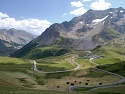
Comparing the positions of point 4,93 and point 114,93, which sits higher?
point 4,93

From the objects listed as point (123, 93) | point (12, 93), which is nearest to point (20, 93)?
point (12, 93)

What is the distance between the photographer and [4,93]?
5216 centimetres

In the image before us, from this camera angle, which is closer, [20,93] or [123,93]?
[20,93]

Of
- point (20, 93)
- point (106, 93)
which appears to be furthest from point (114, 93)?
point (20, 93)

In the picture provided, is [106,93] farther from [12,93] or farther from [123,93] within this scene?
[12,93]

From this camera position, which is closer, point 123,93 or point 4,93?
point 4,93

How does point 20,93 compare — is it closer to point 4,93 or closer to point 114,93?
point 4,93

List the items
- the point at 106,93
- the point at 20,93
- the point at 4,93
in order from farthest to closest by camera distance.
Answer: the point at 106,93
the point at 20,93
the point at 4,93

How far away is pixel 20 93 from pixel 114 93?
171 feet

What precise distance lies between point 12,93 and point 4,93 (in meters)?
2.48

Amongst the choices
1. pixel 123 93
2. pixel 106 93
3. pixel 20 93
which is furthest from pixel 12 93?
pixel 123 93

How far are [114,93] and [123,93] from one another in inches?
175

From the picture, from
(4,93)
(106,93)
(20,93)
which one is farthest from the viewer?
(106,93)

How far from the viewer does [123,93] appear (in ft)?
318
